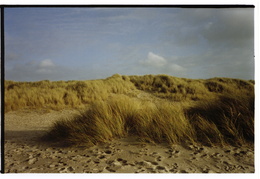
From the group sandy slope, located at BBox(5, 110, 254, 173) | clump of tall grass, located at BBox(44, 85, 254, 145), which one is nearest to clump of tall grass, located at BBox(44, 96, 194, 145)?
clump of tall grass, located at BBox(44, 85, 254, 145)

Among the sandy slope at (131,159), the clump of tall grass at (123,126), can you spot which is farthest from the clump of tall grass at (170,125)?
the sandy slope at (131,159)

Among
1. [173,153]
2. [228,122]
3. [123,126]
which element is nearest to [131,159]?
[173,153]

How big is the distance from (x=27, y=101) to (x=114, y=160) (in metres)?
5.57

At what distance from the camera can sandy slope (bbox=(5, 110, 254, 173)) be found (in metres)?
2.23

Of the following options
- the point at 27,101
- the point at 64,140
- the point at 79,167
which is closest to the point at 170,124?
the point at 79,167

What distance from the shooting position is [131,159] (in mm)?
2379

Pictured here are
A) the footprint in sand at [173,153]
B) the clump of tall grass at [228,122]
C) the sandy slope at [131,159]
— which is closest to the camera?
the sandy slope at [131,159]

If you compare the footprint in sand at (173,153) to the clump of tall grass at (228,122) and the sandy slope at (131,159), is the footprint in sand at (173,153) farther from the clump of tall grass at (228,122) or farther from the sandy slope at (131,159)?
the clump of tall grass at (228,122)

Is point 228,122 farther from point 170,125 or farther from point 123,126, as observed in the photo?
point 123,126

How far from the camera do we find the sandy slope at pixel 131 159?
7.32ft

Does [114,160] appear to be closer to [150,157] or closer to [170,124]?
[150,157]

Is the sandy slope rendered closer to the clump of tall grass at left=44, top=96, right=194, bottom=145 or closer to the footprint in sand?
the footprint in sand

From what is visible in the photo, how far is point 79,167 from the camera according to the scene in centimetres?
228

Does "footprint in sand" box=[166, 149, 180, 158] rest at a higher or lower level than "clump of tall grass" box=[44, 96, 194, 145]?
lower
